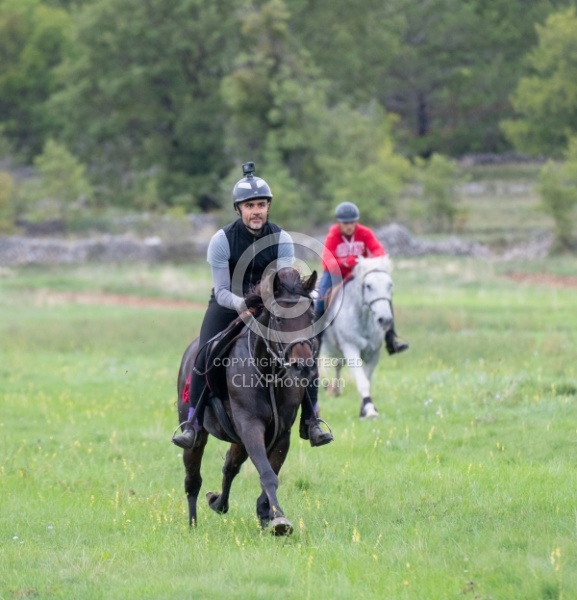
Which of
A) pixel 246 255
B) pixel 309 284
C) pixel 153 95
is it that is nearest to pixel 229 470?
pixel 246 255

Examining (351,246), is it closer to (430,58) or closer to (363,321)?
(363,321)

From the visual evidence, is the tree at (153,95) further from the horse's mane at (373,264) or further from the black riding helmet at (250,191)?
the black riding helmet at (250,191)

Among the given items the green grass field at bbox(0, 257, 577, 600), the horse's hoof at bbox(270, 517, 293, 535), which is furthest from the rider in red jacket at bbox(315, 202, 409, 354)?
the horse's hoof at bbox(270, 517, 293, 535)

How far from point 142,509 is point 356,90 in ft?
239

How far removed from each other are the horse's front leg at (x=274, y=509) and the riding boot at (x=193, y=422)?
2.40ft

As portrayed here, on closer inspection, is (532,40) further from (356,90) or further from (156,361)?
(156,361)

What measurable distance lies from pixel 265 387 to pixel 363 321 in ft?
23.4

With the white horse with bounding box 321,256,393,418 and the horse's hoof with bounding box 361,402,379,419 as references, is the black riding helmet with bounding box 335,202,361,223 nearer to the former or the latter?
the white horse with bounding box 321,256,393,418

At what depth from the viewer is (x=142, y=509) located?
10.5 m

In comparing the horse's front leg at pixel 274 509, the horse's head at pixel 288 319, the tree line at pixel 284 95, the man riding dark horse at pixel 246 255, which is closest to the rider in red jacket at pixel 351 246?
the man riding dark horse at pixel 246 255

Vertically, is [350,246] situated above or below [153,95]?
below

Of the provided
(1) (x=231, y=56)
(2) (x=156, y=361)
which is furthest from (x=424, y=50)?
(2) (x=156, y=361)

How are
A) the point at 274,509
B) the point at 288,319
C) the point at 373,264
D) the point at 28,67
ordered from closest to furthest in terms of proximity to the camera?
1. the point at 288,319
2. the point at 274,509
3. the point at 373,264
4. the point at 28,67

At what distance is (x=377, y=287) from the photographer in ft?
49.8
